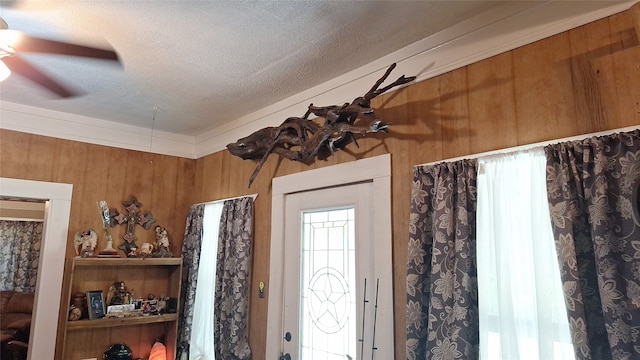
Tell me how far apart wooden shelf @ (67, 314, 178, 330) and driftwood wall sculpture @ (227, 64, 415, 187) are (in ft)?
4.91

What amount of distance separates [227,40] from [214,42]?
0.08 meters

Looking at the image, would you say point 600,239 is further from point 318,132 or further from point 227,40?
point 227,40

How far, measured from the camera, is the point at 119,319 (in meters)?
3.41

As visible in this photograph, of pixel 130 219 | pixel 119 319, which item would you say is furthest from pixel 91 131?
pixel 119 319

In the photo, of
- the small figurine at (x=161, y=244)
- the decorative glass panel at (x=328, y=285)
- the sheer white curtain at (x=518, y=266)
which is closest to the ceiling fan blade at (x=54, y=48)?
the decorative glass panel at (x=328, y=285)

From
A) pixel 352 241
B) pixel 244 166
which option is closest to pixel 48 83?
pixel 244 166

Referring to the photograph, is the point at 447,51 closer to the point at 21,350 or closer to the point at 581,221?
the point at 581,221

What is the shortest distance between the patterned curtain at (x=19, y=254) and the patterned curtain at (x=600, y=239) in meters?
5.72

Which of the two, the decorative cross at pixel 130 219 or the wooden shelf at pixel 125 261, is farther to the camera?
the decorative cross at pixel 130 219

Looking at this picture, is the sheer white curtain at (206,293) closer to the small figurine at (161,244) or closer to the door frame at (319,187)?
the small figurine at (161,244)

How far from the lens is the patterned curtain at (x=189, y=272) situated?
364 centimetres

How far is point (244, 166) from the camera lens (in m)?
3.52

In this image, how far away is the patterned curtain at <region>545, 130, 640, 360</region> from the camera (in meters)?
1.46

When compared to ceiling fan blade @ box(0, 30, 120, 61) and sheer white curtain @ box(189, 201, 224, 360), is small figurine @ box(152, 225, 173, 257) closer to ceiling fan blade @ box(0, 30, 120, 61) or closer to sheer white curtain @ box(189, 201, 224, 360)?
sheer white curtain @ box(189, 201, 224, 360)
